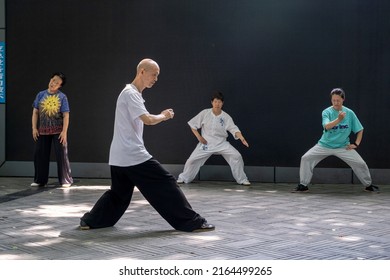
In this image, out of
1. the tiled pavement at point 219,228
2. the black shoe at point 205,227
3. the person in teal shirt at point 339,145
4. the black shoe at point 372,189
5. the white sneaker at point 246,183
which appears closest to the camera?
the tiled pavement at point 219,228

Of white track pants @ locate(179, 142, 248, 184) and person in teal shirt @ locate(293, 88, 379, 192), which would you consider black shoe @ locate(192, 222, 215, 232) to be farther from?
white track pants @ locate(179, 142, 248, 184)

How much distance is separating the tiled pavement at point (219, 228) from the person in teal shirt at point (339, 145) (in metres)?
0.30

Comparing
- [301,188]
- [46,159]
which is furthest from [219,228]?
[46,159]

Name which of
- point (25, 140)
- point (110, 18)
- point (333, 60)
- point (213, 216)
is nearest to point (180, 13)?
point (110, 18)

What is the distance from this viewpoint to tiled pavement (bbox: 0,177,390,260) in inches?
196

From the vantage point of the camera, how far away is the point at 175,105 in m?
10.7

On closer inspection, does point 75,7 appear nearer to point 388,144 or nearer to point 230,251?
point 388,144

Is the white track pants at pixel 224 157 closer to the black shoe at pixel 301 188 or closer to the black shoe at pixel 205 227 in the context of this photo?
the black shoe at pixel 301 188

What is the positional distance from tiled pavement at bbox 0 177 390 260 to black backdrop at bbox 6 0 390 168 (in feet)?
4.95

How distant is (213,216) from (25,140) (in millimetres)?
5539

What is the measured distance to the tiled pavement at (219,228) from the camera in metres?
4.98

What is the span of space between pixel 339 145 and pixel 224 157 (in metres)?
2.03

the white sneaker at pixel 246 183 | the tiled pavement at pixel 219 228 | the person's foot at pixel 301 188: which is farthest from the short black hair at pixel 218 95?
the person's foot at pixel 301 188

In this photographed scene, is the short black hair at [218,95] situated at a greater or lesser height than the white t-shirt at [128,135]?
greater
